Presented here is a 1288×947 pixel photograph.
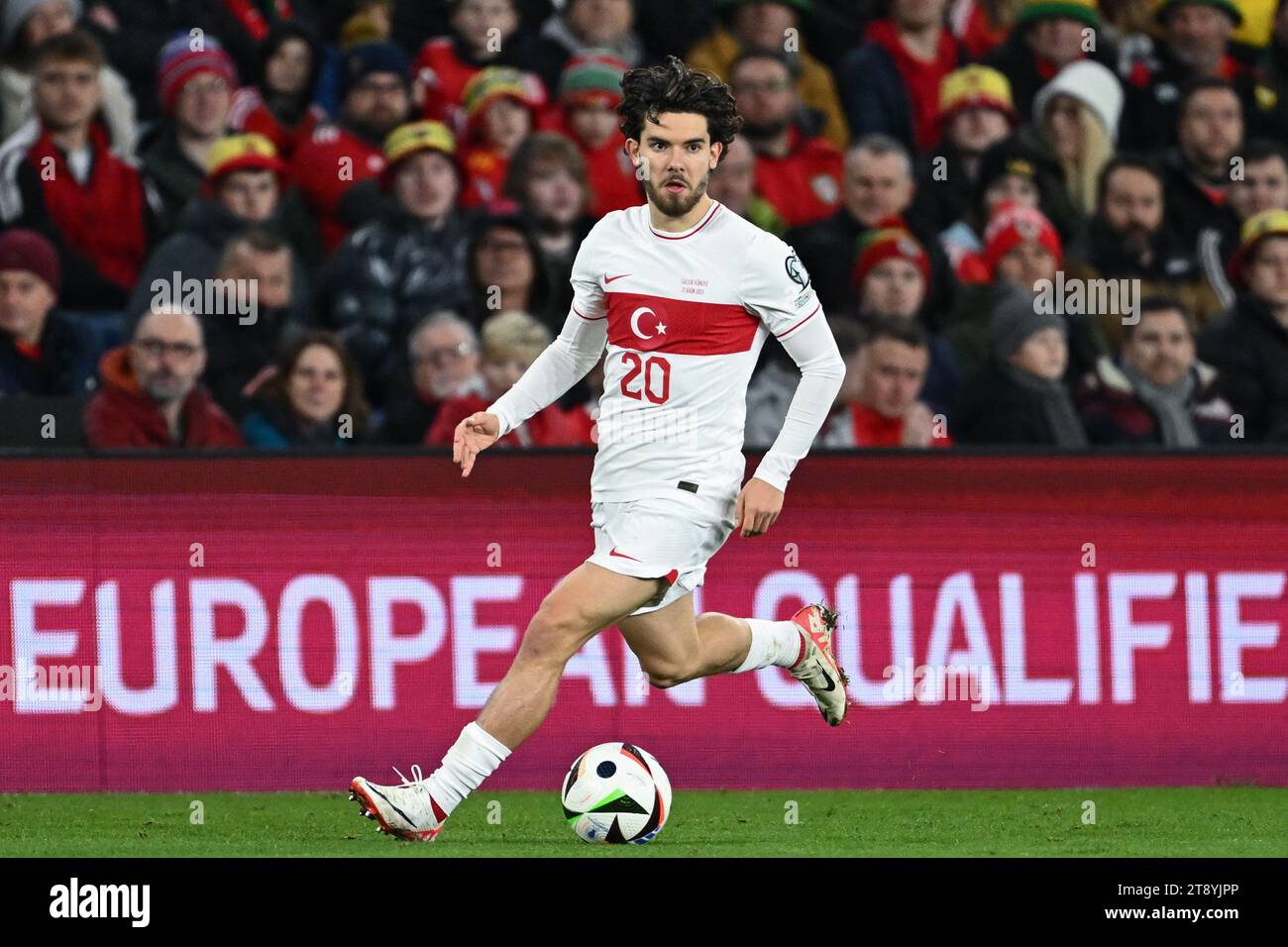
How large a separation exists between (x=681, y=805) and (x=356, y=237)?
11.9ft

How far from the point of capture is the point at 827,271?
1081cm

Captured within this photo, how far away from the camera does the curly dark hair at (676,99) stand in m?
6.60

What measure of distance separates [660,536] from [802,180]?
4868mm

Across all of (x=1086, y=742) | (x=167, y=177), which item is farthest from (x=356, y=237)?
(x=1086, y=742)

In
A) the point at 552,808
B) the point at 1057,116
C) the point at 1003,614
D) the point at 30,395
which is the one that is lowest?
the point at 552,808

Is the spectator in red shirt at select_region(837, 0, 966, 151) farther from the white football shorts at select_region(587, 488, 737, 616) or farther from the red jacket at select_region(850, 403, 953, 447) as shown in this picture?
the white football shorts at select_region(587, 488, 737, 616)

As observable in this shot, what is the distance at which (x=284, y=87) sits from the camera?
36.6ft

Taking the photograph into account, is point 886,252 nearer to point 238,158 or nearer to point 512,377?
point 512,377

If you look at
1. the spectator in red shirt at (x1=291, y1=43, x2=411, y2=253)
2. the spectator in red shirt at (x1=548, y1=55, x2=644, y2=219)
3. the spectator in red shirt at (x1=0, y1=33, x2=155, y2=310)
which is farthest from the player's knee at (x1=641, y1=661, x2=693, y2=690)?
the spectator in red shirt at (x1=0, y1=33, x2=155, y2=310)

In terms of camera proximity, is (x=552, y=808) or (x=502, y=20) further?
(x=502, y=20)

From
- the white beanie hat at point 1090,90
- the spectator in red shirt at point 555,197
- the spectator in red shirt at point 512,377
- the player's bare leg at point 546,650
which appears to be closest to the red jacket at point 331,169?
the spectator in red shirt at point 555,197

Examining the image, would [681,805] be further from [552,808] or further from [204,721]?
[204,721]

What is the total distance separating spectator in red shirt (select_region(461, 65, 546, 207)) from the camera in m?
11.0

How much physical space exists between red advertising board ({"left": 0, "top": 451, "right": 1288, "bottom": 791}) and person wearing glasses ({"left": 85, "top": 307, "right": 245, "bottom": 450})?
1.68 feet
